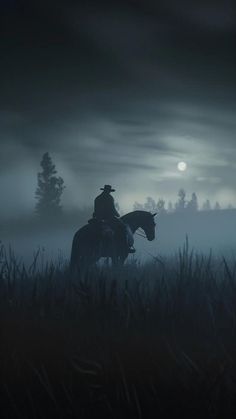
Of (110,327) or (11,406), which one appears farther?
(110,327)

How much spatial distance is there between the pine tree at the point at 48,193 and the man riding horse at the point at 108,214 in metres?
32.9

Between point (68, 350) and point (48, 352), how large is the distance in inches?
6.5

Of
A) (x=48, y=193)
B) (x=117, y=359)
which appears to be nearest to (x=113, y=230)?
(x=117, y=359)

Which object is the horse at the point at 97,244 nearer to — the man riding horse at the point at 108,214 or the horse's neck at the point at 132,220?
the man riding horse at the point at 108,214

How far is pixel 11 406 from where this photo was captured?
93.1 inches

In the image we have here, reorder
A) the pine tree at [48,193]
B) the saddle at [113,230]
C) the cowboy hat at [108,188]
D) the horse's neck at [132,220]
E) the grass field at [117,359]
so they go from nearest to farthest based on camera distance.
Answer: the grass field at [117,359]
the saddle at [113,230]
the cowboy hat at [108,188]
the horse's neck at [132,220]
the pine tree at [48,193]

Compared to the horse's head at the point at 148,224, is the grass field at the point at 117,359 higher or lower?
lower

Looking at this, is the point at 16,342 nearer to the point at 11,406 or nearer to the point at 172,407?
the point at 11,406

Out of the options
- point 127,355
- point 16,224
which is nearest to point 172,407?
point 127,355

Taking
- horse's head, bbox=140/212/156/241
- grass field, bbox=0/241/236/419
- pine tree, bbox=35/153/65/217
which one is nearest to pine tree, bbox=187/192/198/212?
pine tree, bbox=35/153/65/217

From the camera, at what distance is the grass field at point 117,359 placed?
7.22 ft

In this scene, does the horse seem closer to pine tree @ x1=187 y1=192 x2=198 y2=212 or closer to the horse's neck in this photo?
the horse's neck

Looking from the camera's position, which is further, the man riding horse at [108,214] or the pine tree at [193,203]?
Answer: the pine tree at [193,203]

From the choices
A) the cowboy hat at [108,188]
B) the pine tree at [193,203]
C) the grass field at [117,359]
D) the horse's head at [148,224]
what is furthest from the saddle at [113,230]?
the pine tree at [193,203]
